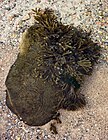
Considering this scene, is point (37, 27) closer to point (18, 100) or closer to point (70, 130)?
point (18, 100)

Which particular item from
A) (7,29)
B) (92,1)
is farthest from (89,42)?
(7,29)

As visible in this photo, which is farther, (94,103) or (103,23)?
(103,23)

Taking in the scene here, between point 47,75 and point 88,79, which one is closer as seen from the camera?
point 47,75

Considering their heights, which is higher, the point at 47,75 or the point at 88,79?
the point at 47,75
